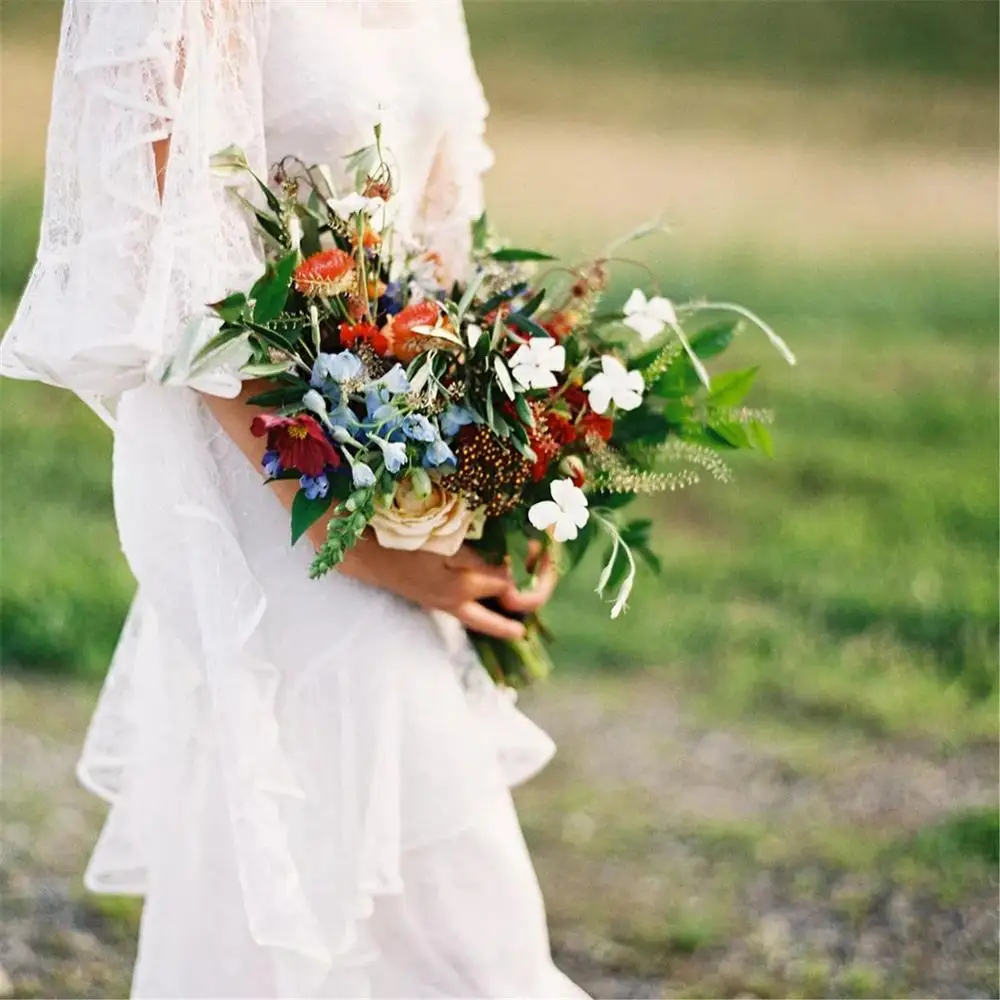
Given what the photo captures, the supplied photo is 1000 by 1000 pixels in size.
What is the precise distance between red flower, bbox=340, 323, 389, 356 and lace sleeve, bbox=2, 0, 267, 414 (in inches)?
6.0

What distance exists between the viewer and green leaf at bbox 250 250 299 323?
1.73 meters

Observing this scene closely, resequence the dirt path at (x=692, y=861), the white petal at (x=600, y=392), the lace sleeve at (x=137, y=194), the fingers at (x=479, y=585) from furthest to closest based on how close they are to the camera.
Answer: the dirt path at (x=692, y=861) < the fingers at (x=479, y=585) < the white petal at (x=600, y=392) < the lace sleeve at (x=137, y=194)

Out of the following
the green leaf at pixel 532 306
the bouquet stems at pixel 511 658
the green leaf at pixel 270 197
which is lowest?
the bouquet stems at pixel 511 658

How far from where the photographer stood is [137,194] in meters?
1.72

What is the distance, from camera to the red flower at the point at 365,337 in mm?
1821

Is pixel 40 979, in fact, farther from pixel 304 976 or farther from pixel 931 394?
pixel 931 394

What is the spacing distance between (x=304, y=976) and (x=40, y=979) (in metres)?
1.00

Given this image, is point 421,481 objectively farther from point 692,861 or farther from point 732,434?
point 692,861

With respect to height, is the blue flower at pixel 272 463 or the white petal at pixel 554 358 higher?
the white petal at pixel 554 358

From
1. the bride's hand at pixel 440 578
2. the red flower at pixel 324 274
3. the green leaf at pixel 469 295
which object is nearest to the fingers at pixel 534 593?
the bride's hand at pixel 440 578

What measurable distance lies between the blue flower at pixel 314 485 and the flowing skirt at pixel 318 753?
7.5 inches

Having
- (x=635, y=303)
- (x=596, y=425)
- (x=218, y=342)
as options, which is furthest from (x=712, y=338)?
(x=218, y=342)

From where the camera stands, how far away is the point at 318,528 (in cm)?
192

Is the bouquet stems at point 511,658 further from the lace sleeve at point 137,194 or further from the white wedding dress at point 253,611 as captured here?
the lace sleeve at point 137,194
